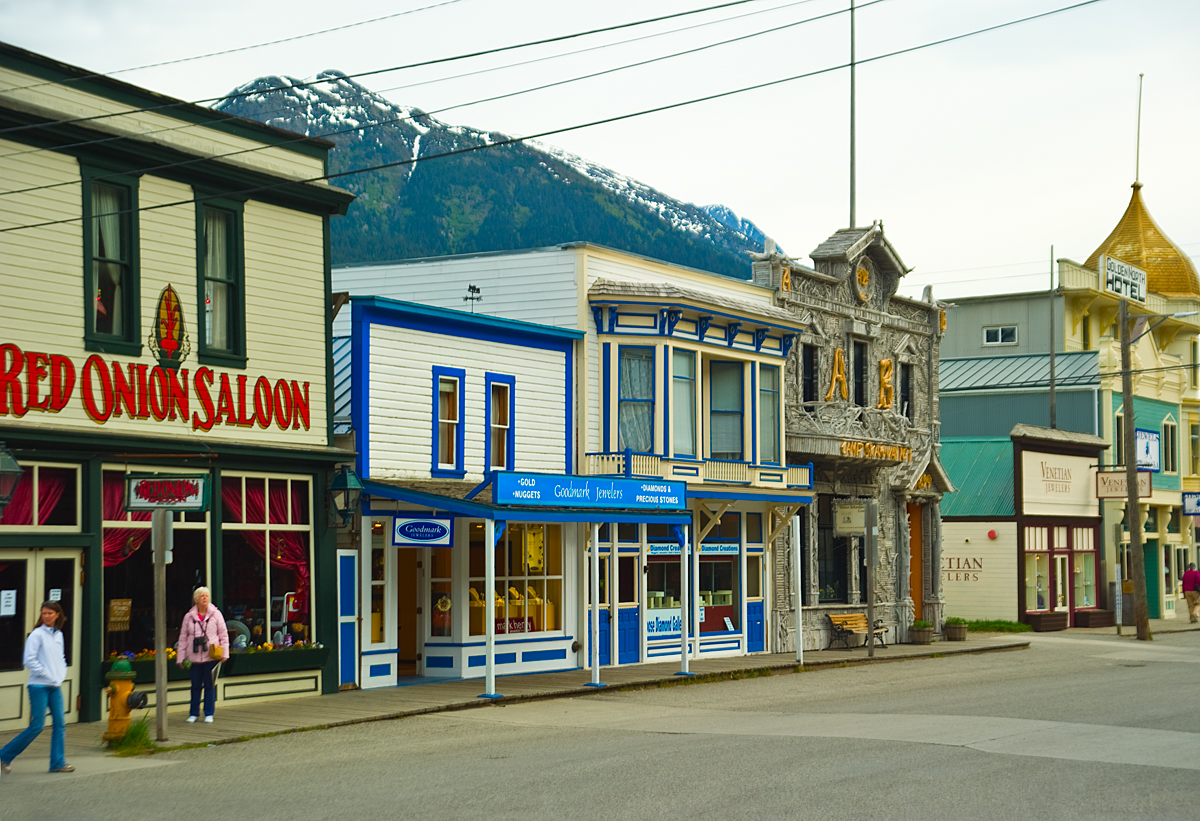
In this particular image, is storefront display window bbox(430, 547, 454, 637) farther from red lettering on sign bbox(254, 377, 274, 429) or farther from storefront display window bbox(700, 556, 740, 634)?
storefront display window bbox(700, 556, 740, 634)

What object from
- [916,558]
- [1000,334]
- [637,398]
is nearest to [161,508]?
[637,398]

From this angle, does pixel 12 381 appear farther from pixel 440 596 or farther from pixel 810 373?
pixel 810 373

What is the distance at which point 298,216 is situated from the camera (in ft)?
67.8

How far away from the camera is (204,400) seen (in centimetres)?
1894

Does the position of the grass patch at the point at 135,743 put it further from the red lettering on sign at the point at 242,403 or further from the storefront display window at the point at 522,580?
the storefront display window at the point at 522,580

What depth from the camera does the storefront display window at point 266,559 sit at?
19.4 m

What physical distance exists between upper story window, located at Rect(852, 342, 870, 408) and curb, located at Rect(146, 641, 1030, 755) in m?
6.11

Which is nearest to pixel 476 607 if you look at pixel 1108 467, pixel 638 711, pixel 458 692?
pixel 458 692

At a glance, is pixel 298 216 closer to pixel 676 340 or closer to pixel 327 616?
pixel 327 616

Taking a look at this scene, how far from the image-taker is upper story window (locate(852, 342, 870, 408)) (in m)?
33.8

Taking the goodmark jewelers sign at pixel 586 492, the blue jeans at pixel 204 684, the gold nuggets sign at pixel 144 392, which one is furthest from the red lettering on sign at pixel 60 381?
the goodmark jewelers sign at pixel 586 492

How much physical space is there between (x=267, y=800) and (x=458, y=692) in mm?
9195

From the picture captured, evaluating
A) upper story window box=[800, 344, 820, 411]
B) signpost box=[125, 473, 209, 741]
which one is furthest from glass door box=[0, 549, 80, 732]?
upper story window box=[800, 344, 820, 411]

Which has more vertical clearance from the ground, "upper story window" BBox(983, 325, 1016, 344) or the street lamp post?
"upper story window" BBox(983, 325, 1016, 344)
